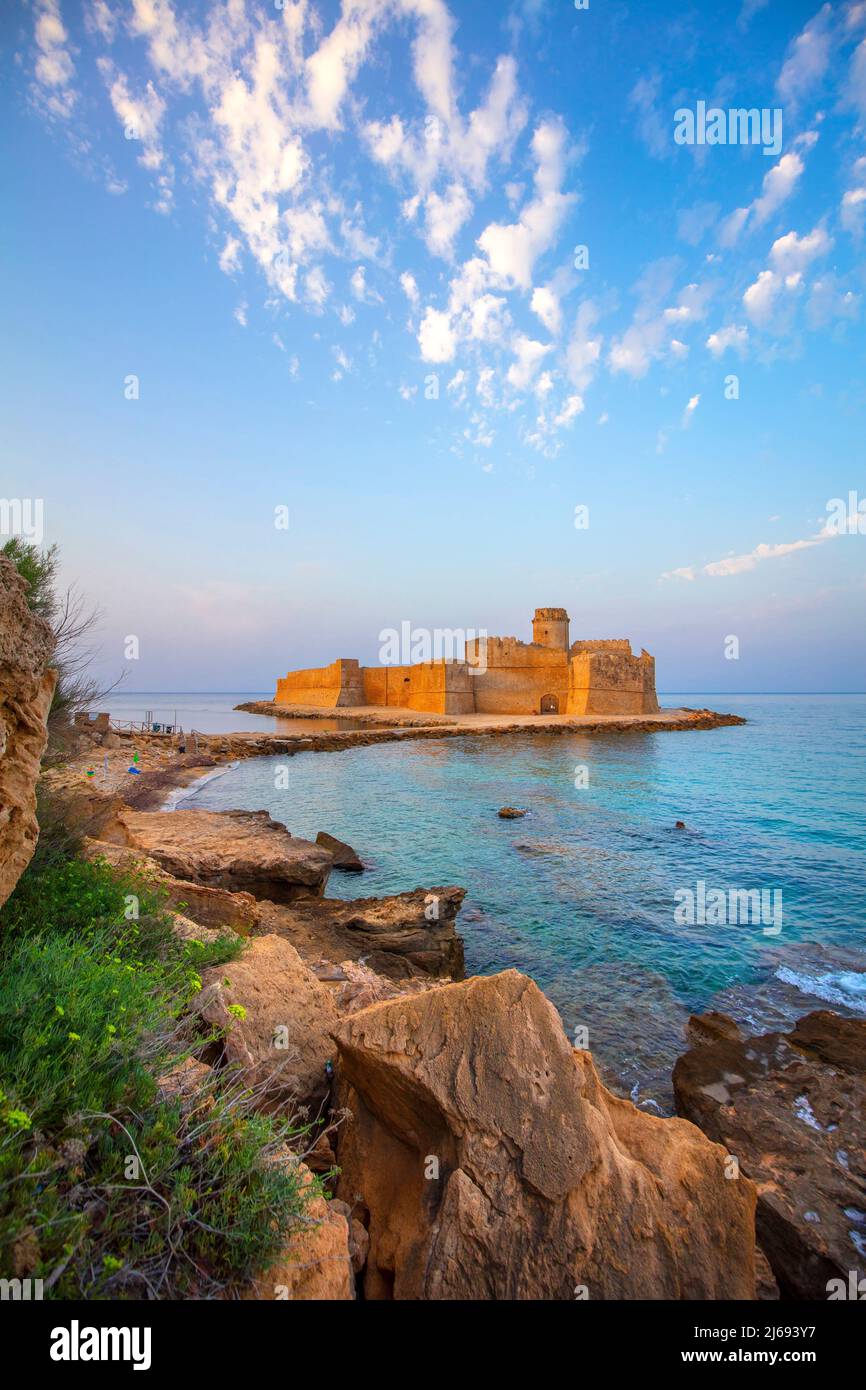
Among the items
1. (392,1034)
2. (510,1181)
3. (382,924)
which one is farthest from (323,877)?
(510,1181)

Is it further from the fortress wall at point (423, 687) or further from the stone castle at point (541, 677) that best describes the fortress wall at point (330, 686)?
the stone castle at point (541, 677)

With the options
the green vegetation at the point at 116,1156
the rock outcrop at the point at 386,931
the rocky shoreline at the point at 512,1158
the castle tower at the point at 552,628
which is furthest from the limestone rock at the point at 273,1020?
the castle tower at the point at 552,628

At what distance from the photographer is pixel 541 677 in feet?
146

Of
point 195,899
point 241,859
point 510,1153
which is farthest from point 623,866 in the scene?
point 510,1153

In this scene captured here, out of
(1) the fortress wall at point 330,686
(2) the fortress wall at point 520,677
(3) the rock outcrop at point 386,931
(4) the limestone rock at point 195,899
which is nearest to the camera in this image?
(4) the limestone rock at point 195,899

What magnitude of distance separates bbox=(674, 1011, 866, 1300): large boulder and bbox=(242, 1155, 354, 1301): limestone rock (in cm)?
255

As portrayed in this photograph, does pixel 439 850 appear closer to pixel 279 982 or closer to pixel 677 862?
pixel 677 862

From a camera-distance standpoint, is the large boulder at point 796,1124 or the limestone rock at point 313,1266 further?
the large boulder at point 796,1124

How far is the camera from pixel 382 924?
7.19 m

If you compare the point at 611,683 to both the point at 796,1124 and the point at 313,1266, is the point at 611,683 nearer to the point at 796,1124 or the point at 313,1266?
the point at 796,1124

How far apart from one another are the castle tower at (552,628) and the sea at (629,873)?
21.2m

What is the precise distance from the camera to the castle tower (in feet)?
142

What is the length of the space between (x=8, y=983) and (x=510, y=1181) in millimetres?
2209

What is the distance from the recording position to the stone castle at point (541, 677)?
41.2 meters
